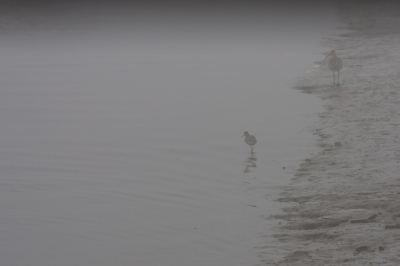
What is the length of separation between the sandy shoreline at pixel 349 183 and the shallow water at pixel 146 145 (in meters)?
0.31

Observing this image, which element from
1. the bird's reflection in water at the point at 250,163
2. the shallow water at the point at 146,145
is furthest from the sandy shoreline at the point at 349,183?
the bird's reflection in water at the point at 250,163

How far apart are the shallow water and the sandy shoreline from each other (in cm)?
31

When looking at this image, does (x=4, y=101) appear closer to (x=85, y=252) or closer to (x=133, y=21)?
(x=85, y=252)

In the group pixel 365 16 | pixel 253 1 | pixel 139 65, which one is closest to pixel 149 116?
pixel 139 65

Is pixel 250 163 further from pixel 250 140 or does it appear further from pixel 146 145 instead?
pixel 146 145

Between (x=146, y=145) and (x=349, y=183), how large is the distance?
3401mm

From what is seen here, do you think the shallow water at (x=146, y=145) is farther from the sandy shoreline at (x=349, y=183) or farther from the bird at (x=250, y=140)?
the sandy shoreline at (x=349, y=183)

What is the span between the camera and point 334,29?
21344 millimetres

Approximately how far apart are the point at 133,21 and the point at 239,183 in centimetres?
1861

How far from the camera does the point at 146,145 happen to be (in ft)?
31.8

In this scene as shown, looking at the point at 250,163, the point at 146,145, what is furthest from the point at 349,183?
the point at 146,145

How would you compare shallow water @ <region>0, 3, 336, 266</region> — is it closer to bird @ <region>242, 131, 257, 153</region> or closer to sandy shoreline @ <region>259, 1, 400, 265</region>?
bird @ <region>242, 131, 257, 153</region>

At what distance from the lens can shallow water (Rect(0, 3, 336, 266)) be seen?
6.50m

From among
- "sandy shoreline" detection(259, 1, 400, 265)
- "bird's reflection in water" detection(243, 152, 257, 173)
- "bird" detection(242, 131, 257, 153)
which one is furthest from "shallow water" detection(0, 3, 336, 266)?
"sandy shoreline" detection(259, 1, 400, 265)
